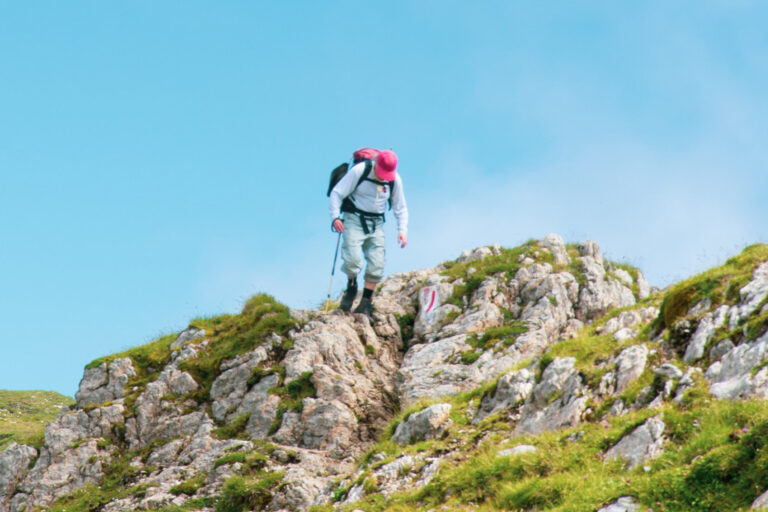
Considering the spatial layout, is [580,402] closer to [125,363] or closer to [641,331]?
[641,331]

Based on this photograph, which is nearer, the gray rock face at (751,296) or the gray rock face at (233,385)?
the gray rock face at (751,296)

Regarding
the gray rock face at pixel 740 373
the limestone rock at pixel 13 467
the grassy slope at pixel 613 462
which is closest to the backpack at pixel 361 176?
the grassy slope at pixel 613 462

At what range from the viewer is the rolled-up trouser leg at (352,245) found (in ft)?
86.7

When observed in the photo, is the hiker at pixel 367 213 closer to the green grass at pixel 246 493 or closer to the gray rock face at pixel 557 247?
the gray rock face at pixel 557 247

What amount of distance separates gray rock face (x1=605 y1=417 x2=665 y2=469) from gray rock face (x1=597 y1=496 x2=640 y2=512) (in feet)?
4.57

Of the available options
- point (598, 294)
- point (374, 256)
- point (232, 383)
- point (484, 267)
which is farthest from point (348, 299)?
point (598, 294)

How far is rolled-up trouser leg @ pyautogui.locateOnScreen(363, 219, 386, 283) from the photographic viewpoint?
26.8 m

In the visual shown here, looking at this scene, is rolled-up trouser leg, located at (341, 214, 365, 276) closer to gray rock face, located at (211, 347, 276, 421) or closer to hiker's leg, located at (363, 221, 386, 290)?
hiker's leg, located at (363, 221, 386, 290)

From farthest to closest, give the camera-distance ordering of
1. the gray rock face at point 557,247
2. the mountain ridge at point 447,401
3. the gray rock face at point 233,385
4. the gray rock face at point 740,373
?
the gray rock face at point 557,247 → the gray rock face at point 233,385 → the mountain ridge at point 447,401 → the gray rock face at point 740,373

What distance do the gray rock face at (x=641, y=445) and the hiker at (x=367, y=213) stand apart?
46.8 ft

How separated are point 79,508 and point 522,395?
12502mm

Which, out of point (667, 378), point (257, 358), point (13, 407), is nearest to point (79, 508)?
point (257, 358)

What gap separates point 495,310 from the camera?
2686 cm

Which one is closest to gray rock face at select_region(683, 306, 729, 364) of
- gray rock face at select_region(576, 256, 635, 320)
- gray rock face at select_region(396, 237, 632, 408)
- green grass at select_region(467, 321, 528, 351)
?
gray rock face at select_region(396, 237, 632, 408)
